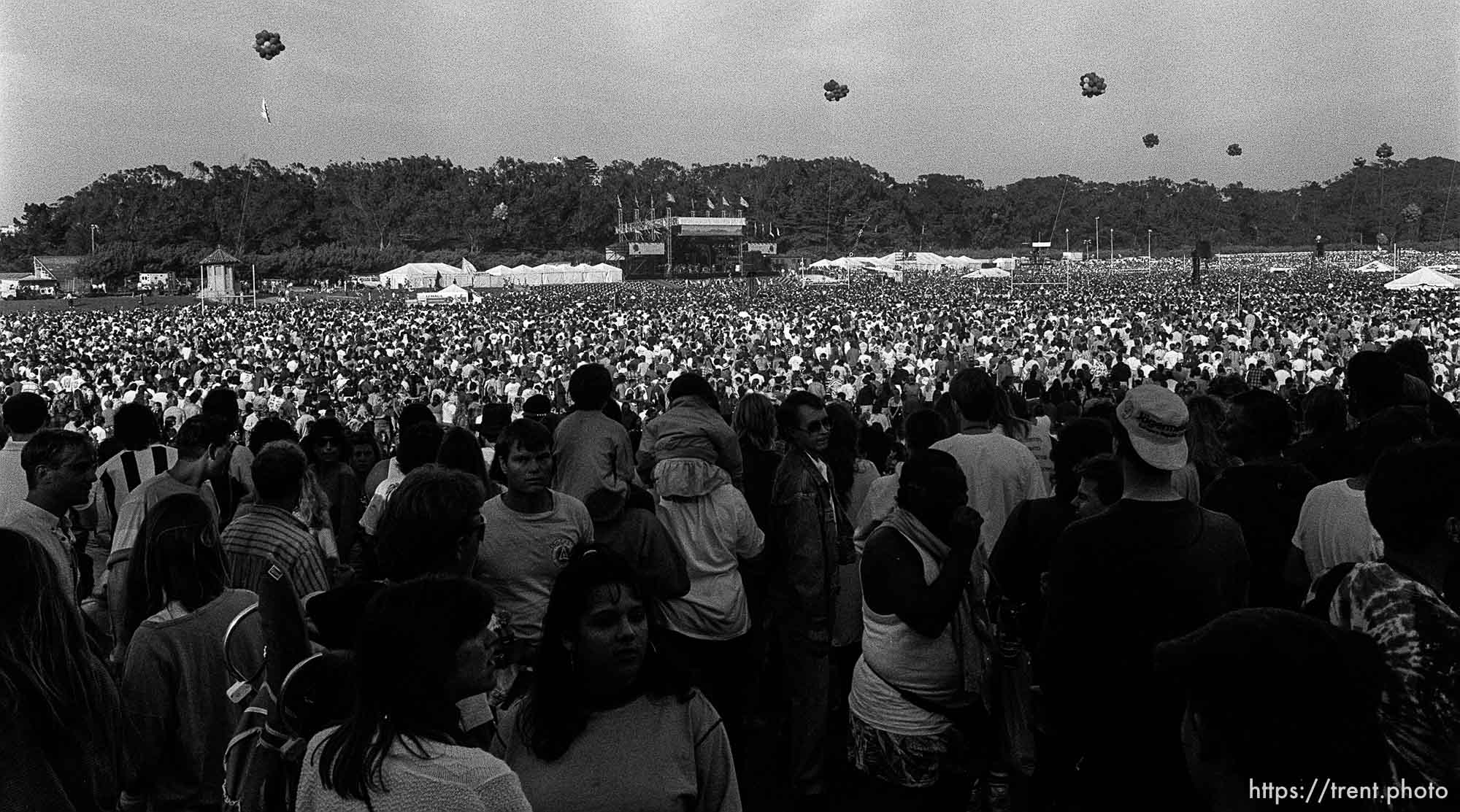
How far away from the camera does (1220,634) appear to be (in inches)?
65.6

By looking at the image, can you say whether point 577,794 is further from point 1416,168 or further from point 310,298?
point 1416,168

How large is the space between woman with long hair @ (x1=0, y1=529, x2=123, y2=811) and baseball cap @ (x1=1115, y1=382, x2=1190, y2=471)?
2294 mm

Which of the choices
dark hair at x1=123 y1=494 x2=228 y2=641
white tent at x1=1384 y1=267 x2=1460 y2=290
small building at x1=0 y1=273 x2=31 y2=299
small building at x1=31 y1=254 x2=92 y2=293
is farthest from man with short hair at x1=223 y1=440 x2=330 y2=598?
small building at x1=31 y1=254 x2=92 y2=293

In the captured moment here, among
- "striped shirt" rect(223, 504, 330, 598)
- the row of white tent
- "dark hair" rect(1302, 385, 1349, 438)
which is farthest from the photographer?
the row of white tent

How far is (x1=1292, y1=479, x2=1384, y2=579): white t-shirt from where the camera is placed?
3215mm

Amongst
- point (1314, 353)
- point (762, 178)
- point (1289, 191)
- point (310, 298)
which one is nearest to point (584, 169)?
point (762, 178)

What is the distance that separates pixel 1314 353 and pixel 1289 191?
129 metres

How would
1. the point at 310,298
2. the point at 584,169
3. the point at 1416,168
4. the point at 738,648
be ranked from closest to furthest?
the point at 738,648 → the point at 310,298 → the point at 584,169 → the point at 1416,168

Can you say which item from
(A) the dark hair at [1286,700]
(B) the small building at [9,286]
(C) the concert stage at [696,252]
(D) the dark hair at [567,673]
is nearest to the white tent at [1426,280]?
(D) the dark hair at [567,673]

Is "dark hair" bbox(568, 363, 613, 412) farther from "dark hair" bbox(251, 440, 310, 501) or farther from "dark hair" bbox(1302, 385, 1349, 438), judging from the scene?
"dark hair" bbox(1302, 385, 1349, 438)

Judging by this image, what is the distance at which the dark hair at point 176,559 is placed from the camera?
117 inches

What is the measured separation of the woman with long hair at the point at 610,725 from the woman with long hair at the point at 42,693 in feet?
2.69

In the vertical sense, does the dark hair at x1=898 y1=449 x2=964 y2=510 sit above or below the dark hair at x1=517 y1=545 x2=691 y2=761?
above

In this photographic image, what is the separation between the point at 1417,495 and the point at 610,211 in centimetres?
10616
